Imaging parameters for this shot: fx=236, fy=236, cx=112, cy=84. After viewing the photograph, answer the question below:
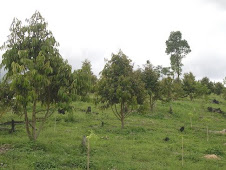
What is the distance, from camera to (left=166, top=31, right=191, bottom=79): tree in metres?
56.7

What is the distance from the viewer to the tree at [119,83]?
20.4m

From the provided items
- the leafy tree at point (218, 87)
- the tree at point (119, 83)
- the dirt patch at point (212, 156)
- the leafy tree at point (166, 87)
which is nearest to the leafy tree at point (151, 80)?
the leafy tree at point (166, 87)

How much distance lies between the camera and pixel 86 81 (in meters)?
13.0

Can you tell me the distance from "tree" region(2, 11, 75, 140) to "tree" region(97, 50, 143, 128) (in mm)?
7446

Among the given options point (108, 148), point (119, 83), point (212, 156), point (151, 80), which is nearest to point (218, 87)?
point (151, 80)

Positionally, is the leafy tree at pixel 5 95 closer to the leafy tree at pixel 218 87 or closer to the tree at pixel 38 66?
the tree at pixel 38 66

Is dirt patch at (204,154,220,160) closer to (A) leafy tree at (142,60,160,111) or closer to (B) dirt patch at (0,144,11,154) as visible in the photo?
(B) dirt patch at (0,144,11,154)

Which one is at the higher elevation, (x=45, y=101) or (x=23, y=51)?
(x=23, y=51)

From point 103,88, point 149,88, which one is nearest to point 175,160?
point 103,88

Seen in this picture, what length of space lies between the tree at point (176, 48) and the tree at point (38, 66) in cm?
4724

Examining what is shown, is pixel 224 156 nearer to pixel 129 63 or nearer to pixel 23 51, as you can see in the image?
pixel 129 63

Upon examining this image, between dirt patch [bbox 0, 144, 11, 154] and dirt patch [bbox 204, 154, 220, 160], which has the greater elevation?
A: dirt patch [bbox 0, 144, 11, 154]

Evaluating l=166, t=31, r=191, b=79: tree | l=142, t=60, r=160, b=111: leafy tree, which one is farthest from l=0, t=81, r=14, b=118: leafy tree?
l=166, t=31, r=191, b=79: tree

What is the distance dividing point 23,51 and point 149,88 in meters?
20.9
